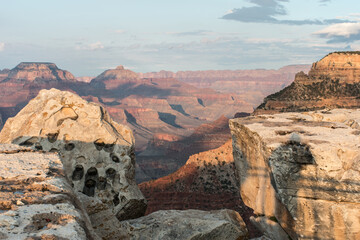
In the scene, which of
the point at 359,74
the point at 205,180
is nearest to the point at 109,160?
the point at 205,180

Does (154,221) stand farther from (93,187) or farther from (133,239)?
(93,187)

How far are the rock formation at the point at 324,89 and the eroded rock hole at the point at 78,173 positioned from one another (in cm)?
4468

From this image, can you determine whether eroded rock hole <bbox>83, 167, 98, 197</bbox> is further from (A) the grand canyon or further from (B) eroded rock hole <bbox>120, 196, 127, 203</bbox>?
(B) eroded rock hole <bbox>120, 196, 127, 203</bbox>

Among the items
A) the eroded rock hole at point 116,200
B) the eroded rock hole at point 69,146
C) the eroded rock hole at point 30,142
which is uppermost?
the eroded rock hole at point 30,142

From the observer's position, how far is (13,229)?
15.1ft

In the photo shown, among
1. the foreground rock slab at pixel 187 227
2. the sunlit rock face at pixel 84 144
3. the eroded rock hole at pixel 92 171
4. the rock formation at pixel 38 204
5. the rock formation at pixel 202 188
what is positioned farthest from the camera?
the rock formation at pixel 202 188

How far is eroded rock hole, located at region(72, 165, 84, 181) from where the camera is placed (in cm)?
Answer: 1291

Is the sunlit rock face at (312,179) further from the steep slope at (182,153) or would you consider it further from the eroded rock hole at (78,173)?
the steep slope at (182,153)

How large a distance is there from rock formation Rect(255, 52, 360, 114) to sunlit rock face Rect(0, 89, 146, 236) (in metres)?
43.6

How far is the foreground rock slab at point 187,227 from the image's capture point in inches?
403

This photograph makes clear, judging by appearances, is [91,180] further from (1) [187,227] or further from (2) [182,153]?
(2) [182,153]

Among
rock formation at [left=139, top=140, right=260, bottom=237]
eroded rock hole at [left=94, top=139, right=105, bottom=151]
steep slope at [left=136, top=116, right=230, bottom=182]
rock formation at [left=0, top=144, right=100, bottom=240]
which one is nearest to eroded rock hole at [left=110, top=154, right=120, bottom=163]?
eroded rock hole at [left=94, top=139, right=105, bottom=151]

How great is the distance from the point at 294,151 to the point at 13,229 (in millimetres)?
6033

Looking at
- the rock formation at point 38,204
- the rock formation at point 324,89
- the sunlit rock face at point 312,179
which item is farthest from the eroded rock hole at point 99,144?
the rock formation at point 324,89
